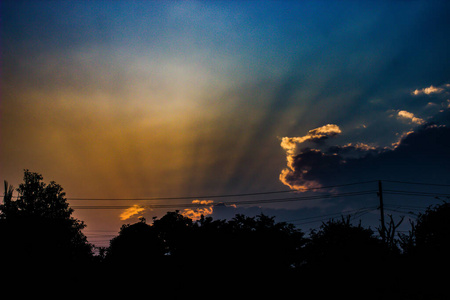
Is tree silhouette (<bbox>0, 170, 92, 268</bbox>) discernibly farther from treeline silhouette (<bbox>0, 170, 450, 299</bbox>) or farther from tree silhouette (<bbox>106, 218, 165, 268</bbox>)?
tree silhouette (<bbox>106, 218, 165, 268</bbox>)

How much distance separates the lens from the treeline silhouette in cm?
1592

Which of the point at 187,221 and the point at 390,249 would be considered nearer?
the point at 390,249

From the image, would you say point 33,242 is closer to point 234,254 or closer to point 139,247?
point 139,247

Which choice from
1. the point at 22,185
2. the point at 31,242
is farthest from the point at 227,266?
the point at 22,185

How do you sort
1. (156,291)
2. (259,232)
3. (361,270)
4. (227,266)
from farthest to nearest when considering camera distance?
(259,232), (227,266), (156,291), (361,270)

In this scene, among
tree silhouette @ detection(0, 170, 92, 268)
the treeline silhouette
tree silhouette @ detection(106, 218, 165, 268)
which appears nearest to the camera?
the treeline silhouette

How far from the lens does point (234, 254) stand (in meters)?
35.0

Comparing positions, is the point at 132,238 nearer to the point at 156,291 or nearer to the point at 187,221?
the point at 187,221

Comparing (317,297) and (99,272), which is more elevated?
(99,272)

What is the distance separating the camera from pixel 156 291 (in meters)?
30.1

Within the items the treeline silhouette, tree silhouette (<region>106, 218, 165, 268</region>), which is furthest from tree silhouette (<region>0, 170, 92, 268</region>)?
tree silhouette (<region>106, 218, 165, 268</region>)

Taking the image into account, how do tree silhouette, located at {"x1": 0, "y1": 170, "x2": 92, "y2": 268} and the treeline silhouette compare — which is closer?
the treeline silhouette

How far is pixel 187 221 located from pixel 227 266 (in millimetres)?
10368

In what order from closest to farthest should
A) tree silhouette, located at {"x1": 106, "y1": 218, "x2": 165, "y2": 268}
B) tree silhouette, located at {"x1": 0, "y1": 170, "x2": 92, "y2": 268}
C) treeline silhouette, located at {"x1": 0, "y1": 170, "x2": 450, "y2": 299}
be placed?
1. treeline silhouette, located at {"x1": 0, "y1": 170, "x2": 450, "y2": 299}
2. tree silhouette, located at {"x1": 0, "y1": 170, "x2": 92, "y2": 268}
3. tree silhouette, located at {"x1": 106, "y1": 218, "x2": 165, "y2": 268}
